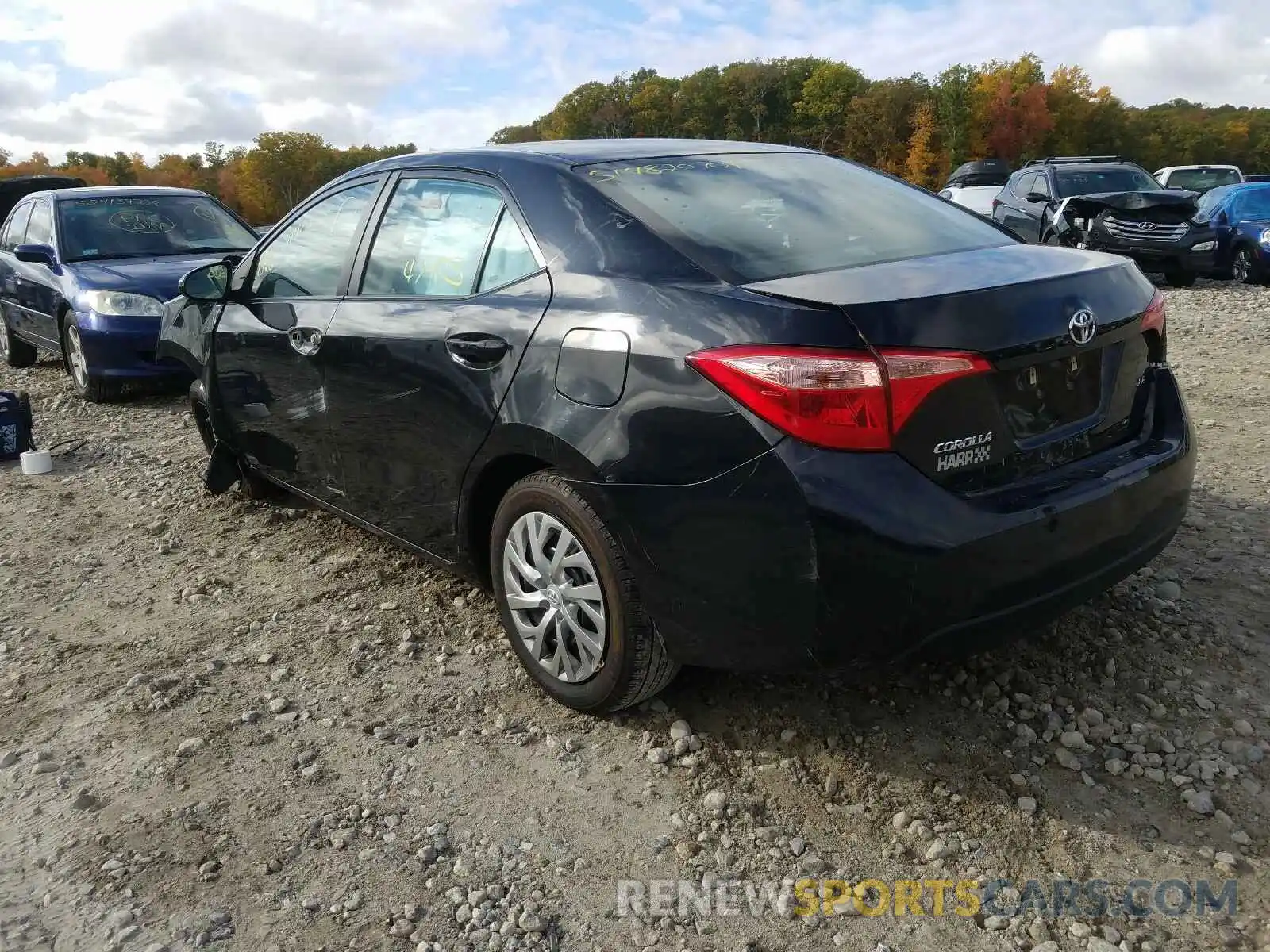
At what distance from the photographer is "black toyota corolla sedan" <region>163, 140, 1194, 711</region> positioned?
2.33m

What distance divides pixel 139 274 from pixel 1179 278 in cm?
1204

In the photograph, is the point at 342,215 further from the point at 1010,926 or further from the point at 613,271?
the point at 1010,926

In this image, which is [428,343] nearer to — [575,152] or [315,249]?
[575,152]

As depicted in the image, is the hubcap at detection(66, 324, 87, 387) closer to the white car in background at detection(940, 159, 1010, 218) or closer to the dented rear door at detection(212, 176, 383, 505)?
the dented rear door at detection(212, 176, 383, 505)

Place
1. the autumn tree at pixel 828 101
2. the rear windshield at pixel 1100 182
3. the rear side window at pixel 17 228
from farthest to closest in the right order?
the autumn tree at pixel 828 101
the rear windshield at pixel 1100 182
the rear side window at pixel 17 228

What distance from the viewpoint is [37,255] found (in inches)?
330

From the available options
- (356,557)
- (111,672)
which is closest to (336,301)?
(356,557)

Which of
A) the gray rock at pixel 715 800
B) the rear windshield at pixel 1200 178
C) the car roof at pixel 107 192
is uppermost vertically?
the car roof at pixel 107 192

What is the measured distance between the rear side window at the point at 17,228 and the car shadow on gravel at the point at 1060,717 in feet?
29.5

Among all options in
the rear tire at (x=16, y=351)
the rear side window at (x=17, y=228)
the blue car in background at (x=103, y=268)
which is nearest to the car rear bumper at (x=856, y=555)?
the blue car in background at (x=103, y=268)

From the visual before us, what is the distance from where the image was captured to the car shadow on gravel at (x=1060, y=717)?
102 inches

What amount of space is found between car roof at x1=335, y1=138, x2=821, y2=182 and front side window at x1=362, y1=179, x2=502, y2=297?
9cm

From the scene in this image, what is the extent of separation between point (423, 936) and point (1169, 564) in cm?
304

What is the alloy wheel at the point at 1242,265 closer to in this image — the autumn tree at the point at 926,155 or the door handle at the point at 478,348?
the door handle at the point at 478,348
